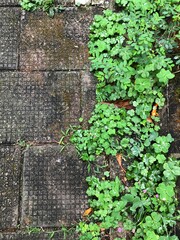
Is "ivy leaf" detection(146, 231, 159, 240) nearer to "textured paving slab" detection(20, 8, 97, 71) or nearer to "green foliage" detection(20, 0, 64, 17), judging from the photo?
"textured paving slab" detection(20, 8, 97, 71)

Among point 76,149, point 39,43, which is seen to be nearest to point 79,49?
point 39,43

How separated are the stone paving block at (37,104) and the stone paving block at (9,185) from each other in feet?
0.40

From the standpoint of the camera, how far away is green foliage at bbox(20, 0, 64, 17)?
11.9 feet

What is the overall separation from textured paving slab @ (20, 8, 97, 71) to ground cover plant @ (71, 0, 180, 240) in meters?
0.12

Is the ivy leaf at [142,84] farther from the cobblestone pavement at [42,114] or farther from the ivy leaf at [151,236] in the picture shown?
the ivy leaf at [151,236]

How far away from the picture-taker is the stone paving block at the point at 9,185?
10.3 ft

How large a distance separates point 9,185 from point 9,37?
1.37m

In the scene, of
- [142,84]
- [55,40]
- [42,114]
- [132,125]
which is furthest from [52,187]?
[55,40]

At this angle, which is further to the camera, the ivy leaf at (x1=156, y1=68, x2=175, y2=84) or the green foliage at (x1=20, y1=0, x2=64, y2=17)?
the green foliage at (x1=20, y1=0, x2=64, y2=17)

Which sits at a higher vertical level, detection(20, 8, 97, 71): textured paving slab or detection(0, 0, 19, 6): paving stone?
detection(0, 0, 19, 6): paving stone

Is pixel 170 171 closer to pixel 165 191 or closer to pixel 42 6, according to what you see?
pixel 165 191

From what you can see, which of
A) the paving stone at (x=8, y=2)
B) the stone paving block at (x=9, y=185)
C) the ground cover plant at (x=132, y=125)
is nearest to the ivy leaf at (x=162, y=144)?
the ground cover plant at (x=132, y=125)

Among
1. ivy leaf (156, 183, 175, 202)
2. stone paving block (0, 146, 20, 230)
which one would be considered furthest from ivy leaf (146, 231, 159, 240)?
stone paving block (0, 146, 20, 230)

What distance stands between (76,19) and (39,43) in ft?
1.42
